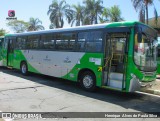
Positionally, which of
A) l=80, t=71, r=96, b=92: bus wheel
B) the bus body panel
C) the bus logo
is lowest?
l=80, t=71, r=96, b=92: bus wheel

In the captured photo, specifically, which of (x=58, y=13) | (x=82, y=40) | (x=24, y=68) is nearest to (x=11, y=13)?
(x=58, y=13)

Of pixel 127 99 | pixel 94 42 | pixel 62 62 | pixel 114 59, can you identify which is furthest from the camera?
pixel 62 62

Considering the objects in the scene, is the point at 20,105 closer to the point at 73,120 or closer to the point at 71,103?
the point at 71,103

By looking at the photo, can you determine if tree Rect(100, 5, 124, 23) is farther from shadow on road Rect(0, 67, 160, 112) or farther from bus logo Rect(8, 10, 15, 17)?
shadow on road Rect(0, 67, 160, 112)

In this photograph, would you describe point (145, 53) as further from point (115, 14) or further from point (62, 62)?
point (115, 14)

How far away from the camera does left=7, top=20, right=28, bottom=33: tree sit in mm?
65312

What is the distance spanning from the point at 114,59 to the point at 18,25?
58.6 meters

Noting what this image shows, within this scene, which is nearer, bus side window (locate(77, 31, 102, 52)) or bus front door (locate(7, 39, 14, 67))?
bus side window (locate(77, 31, 102, 52))

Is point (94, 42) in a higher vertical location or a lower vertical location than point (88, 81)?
higher

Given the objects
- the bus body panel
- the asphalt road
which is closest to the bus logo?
the bus body panel

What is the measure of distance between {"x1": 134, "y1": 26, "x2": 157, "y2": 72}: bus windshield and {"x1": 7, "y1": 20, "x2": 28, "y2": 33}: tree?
57.8 m

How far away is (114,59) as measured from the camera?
1038 cm

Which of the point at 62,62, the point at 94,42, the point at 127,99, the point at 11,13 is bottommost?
the point at 127,99

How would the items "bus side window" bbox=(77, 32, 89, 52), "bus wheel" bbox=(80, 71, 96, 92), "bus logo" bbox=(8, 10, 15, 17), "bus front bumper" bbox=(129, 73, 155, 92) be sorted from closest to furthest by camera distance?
"bus front bumper" bbox=(129, 73, 155, 92) < "bus wheel" bbox=(80, 71, 96, 92) < "bus side window" bbox=(77, 32, 89, 52) < "bus logo" bbox=(8, 10, 15, 17)
